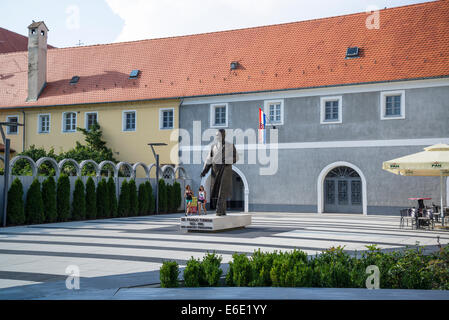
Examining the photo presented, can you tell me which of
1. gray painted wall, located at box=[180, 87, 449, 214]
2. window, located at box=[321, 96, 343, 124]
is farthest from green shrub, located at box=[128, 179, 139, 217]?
window, located at box=[321, 96, 343, 124]

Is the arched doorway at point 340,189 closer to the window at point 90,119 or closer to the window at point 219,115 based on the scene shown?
the window at point 219,115

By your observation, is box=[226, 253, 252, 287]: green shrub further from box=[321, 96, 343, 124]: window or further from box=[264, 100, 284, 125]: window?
box=[264, 100, 284, 125]: window

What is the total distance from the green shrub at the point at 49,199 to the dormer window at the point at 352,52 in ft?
54.9

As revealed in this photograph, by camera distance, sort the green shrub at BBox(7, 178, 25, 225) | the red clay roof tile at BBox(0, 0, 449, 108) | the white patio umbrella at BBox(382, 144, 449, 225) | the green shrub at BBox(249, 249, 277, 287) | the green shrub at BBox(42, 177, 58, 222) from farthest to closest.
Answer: the red clay roof tile at BBox(0, 0, 449, 108), the green shrub at BBox(42, 177, 58, 222), the green shrub at BBox(7, 178, 25, 225), the white patio umbrella at BBox(382, 144, 449, 225), the green shrub at BBox(249, 249, 277, 287)

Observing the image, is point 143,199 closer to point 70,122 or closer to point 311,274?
point 70,122

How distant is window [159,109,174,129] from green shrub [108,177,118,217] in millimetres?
8444

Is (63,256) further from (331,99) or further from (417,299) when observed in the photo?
(331,99)

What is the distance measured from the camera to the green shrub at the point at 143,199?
79.3ft

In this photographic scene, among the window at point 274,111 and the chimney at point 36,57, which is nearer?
the window at point 274,111

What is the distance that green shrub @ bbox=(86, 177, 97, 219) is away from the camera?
20875mm

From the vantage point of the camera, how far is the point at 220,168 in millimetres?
15438

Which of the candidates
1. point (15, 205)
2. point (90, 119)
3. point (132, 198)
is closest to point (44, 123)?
point (90, 119)

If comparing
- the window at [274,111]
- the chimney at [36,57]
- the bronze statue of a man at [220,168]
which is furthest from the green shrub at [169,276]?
the chimney at [36,57]

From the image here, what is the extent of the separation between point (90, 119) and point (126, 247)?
2256cm
